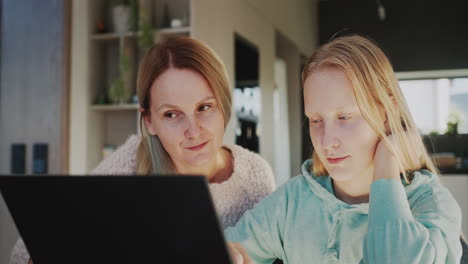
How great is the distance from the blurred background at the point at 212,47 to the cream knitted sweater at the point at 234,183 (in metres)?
0.60

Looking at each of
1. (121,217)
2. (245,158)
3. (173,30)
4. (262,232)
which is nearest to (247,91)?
(173,30)

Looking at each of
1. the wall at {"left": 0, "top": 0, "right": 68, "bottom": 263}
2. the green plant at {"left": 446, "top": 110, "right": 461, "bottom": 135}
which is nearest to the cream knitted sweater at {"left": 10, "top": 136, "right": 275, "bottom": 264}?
the wall at {"left": 0, "top": 0, "right": 68, "bottom": 263}

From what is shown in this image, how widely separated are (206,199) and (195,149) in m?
0.54

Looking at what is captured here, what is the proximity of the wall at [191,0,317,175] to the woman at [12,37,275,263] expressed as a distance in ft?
4.36

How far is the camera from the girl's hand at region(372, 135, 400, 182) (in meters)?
0.71

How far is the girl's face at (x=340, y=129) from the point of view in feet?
2.54

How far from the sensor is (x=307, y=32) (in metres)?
5.14

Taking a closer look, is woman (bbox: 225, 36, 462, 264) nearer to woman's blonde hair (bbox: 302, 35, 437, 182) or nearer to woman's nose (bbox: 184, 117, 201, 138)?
woman's blonde hair (bbox: 302, 35, 437, 182)

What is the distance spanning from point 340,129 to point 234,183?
37cm

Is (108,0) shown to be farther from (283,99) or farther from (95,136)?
(283,99)

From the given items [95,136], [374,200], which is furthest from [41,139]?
[374,200]

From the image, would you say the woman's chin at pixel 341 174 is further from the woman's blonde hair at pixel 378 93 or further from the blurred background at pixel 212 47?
the blurred background at pixel 212 47

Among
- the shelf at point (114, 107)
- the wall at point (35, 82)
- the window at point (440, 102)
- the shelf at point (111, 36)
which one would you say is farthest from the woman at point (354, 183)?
the window at point (440, 102)

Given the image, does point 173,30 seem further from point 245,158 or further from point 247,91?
point 245,158
